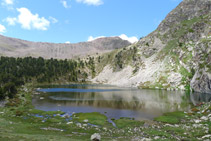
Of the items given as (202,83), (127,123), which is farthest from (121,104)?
(202,83)

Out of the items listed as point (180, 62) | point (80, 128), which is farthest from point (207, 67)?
point (80, 128)

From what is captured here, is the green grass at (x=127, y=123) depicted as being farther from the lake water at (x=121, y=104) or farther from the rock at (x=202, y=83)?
the rock at (x=202, y=83)

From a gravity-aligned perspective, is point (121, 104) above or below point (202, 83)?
below

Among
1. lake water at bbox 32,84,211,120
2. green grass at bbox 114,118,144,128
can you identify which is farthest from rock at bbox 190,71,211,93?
green grass at bbox 114,118,144,128


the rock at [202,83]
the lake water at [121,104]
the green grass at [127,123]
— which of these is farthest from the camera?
the rock at [202,83]

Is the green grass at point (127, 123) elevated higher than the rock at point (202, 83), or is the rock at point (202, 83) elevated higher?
the rock at point (202, 83)

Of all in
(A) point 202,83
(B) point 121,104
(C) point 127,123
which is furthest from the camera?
(A) point 202,83

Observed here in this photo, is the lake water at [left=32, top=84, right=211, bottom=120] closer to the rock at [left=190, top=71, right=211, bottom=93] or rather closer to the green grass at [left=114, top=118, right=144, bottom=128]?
the green grass at [left=114, top=118, right=144, bottom=128]

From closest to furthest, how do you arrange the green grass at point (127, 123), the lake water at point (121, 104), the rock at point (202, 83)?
the green grass at point (127, 123) < the lake water at point (121, 104) < the rock at point (202, 83)

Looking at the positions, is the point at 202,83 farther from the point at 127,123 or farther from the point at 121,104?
the point at 127,123

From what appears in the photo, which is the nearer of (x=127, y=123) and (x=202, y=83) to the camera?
(x=127, y=123)

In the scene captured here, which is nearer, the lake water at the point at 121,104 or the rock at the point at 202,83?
the lake water at the point at 121,104

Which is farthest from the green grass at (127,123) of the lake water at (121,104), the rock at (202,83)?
the rock at (202,83)

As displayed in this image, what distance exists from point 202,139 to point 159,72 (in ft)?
523
